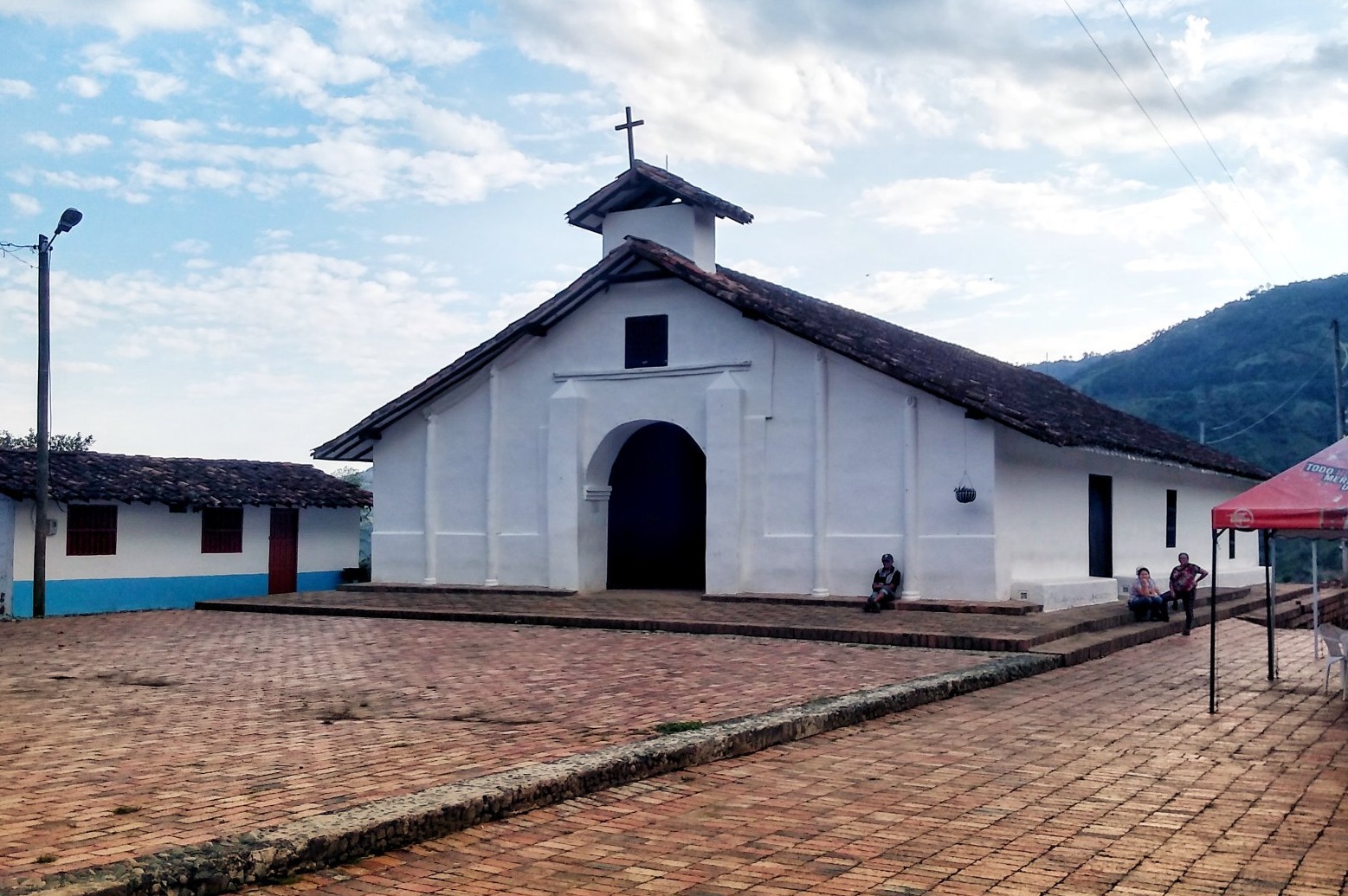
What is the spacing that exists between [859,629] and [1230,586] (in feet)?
43.5

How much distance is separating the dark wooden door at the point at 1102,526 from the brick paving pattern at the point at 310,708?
8.98 m

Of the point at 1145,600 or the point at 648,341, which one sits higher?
the point at 648,341

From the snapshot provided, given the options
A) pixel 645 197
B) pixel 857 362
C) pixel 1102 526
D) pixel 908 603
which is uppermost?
pixel 645 197

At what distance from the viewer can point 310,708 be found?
29.8 ft

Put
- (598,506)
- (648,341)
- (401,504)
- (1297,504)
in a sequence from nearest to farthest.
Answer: (1297,504) < (648,341) < (598,506) < (401,504)

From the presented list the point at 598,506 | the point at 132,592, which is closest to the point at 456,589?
the point at 598,506

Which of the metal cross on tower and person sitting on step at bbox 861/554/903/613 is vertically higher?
the metal cross on tower

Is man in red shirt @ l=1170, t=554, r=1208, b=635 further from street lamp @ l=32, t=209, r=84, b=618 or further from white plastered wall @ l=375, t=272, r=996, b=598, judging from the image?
street lamp @ l=32, t=209, r=84, b=618

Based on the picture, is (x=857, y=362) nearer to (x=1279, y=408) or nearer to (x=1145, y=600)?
(x=1145, y=600)

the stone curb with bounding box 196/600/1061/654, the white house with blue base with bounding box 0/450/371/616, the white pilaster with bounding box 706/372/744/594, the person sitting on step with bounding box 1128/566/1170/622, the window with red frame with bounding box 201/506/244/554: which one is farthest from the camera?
the window with red frame with bounding box 201/506/244/554

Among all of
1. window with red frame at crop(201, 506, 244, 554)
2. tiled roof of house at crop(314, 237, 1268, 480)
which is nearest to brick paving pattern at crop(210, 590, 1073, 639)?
tiled roof of house at crop(314, 237, 1268, 480)

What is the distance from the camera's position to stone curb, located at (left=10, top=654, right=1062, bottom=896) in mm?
4594

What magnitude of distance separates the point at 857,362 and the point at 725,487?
296cm

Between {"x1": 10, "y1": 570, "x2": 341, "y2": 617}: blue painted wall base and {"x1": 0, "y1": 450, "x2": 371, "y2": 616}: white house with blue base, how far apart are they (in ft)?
0.06
